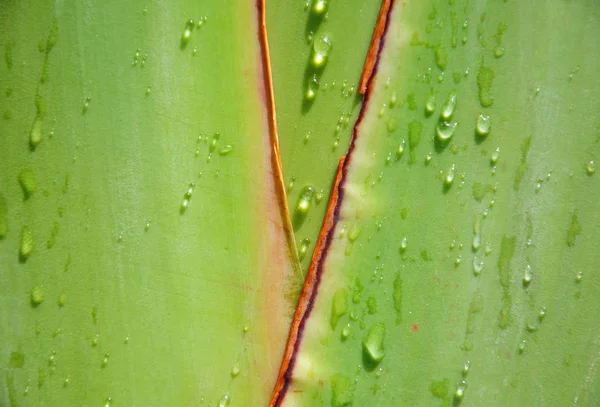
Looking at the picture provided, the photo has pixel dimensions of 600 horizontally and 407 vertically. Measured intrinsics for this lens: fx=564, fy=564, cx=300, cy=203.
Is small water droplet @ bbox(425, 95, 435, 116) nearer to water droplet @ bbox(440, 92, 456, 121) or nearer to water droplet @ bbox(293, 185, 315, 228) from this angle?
water droplet @ bbox(440, 92, 456, 121)

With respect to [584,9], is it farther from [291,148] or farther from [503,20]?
[291,148]

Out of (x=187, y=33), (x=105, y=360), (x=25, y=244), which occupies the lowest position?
(x=105, y=360)

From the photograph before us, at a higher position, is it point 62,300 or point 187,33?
point 187,33

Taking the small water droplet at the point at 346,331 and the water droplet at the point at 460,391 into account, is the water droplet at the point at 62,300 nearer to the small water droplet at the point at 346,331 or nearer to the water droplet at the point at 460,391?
the small water droplet at the point at 346,331

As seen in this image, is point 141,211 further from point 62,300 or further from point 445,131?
point 445,131

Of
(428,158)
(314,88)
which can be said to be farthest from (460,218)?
(314,88)
